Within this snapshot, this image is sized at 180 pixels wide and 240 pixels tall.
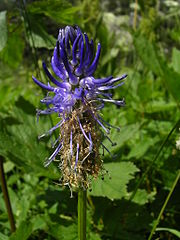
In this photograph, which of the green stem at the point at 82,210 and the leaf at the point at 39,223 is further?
the leaf at the point at 39,223

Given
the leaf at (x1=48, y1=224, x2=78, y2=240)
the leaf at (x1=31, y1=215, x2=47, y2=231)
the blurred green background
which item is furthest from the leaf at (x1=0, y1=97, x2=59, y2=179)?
the leaf at (x1=31, y1=215, x2=47, y2=231)

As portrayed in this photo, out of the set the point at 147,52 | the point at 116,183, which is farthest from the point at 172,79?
the point at 116,183

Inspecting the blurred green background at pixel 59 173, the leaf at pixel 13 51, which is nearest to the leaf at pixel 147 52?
the blurred green background at pixel 59 173

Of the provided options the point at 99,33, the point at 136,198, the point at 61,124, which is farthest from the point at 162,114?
the point at 61,124

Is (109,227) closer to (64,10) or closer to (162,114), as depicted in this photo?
(64,10)

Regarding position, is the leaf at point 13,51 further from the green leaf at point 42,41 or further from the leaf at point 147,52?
the leaf at point 147,52
